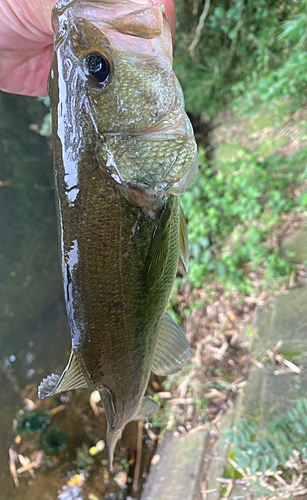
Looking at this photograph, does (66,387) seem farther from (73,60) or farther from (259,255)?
(259,255)

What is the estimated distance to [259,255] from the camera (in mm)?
2322

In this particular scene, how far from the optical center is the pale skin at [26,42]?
100 cm

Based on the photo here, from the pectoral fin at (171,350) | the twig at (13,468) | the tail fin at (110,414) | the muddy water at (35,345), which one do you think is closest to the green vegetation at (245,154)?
the pectoral fin at (171,350)

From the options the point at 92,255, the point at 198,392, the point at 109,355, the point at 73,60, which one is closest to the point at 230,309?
the point at 198,392

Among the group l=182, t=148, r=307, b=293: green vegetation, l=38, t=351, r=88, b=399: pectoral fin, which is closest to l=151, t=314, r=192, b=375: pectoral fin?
l=38, t=351, r=88, b=399: pectoral fin

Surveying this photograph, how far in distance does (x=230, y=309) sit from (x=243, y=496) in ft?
3.89

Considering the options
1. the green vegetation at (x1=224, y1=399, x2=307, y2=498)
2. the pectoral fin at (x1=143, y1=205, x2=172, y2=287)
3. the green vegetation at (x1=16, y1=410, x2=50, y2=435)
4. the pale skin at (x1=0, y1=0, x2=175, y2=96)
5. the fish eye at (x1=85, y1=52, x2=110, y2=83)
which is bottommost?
the green vegetation at (x1=16, y1=410, x2=50, y2=435)

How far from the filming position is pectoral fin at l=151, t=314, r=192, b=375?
4.15 feet

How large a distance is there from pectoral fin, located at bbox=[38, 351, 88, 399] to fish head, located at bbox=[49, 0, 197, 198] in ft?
2.14

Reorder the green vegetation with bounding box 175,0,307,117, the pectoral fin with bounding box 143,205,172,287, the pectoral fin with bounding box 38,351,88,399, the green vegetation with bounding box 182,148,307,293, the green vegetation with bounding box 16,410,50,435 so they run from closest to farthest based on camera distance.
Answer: the pectoral fin with bounding box 143,205,172,287 < the pectoral fin with bounding box 38,351,88,399 < the green vegetation with bounding box 175,0,307,117 < the green vegetation with bounding box 182,148,307,293 < the green vegetation with bounding box 16,410,50,435

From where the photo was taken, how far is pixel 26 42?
4.13 ft

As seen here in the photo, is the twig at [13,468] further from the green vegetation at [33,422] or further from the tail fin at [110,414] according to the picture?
the tail fin at [110,414]

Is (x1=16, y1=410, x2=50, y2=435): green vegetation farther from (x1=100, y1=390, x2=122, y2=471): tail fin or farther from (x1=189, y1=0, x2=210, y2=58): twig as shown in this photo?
(x1=189, y1=0, x2=210, y2=58): twig

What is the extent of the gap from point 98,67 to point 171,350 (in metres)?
1.05
